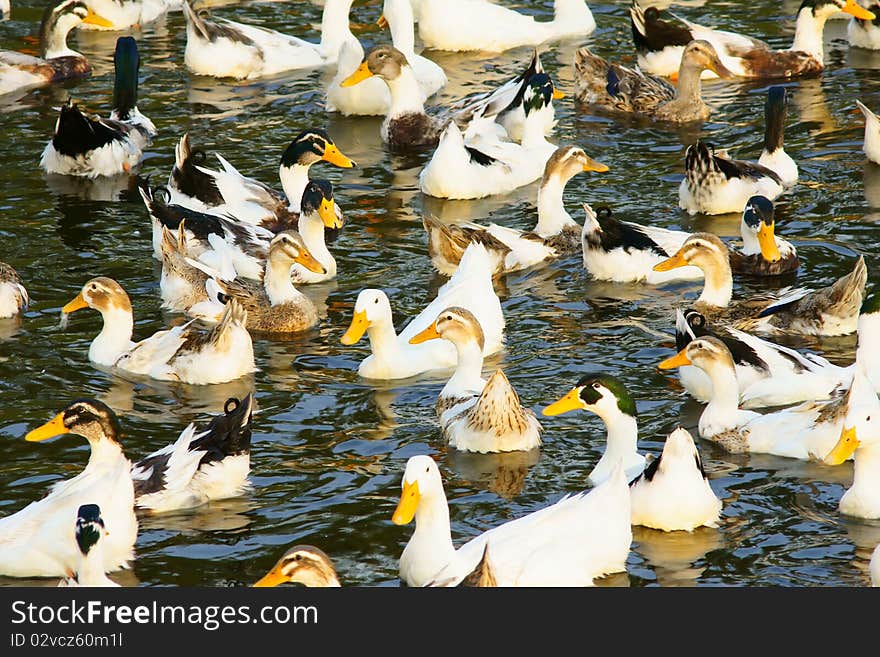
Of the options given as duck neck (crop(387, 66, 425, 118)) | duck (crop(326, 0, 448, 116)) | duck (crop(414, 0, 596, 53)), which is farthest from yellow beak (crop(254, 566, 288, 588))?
duck (crop(414, 0, 596, 53))

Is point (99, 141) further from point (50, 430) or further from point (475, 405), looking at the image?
point (475, 405)

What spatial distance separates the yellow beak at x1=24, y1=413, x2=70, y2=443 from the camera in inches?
383

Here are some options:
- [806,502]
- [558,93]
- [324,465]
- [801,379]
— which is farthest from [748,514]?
[558,93]

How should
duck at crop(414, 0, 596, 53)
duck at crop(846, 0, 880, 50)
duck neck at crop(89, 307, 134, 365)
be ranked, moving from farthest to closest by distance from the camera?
duck at crop(414, 0, 596, 53)
duck at crop(846, 0, 880, 50)
duck neck at crop(89, 307, 134, 365)

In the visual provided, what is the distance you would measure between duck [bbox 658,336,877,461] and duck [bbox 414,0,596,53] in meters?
9.73

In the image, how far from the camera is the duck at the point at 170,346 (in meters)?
11.3

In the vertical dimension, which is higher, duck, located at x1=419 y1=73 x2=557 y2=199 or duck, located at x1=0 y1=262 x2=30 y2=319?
duck, located at x1=419 y1=73 x2=557 y2=199

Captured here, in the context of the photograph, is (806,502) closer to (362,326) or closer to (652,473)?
(652,473)

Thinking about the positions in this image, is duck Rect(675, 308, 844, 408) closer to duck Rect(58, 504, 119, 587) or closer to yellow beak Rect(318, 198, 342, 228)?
yellow beak Rect(318, 198, 342, 228)

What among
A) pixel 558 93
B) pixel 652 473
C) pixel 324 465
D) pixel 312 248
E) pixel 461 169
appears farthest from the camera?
pixel 558 93

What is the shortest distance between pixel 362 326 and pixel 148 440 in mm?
1828

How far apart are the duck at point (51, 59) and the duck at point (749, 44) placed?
6.59 metres

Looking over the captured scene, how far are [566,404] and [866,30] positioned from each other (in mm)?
10704

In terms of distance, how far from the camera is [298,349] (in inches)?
476
